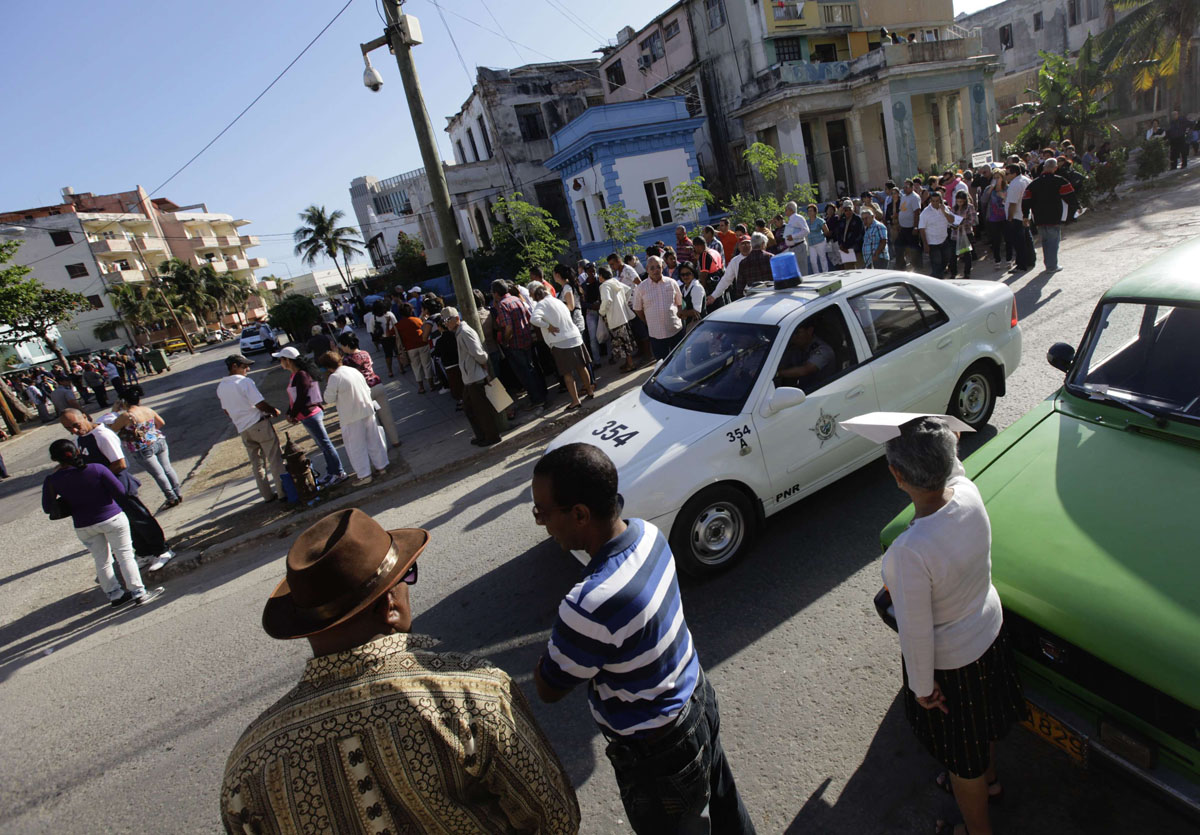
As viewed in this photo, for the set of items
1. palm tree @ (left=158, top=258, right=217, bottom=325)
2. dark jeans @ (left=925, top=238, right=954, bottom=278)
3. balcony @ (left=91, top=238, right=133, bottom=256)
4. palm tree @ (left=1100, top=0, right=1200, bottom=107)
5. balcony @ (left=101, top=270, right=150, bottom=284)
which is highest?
balcony @ (left=91, top=238, right=133, bottom=256)

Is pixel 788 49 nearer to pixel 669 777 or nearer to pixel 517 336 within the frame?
pixel 517 336

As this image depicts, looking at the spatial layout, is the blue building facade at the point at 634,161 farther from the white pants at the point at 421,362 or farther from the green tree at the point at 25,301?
the green tree at the point at 25,301

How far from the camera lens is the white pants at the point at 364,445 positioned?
755cm

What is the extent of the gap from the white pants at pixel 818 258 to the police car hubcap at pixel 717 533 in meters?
9.01

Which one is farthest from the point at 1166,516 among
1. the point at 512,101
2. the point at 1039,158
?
the point at 512,101

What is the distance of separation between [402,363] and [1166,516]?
1516 centimetres

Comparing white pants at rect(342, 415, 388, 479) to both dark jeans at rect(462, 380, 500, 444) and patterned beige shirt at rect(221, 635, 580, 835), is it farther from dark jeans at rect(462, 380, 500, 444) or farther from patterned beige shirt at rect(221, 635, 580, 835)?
patterned beige shirt at rect(221, 635, 580, 835)

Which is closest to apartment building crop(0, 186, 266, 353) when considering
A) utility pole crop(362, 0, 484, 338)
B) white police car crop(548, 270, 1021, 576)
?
utility pole crop(362, 0, 484, 338)

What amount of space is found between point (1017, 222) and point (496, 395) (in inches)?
355

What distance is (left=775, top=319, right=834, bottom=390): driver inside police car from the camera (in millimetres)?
4344

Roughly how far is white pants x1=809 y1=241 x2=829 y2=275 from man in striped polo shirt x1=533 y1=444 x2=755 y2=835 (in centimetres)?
1112

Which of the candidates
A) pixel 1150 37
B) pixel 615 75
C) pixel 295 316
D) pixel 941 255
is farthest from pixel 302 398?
pixel 615 75

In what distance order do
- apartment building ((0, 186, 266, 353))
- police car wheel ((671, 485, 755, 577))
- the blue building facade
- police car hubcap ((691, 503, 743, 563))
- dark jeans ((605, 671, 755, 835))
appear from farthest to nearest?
apartment building ((0, 186, 266, 353)) < the blue building facade < police car hubcap ((691, 503, 743, 563)) < police car wheel ((671, 485, 755, 577)) < dark jeans ((605, 671, 755, 835))

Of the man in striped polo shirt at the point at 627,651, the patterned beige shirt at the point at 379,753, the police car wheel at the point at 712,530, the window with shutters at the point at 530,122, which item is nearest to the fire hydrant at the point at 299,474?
the police car wheel at the point at 712,530
